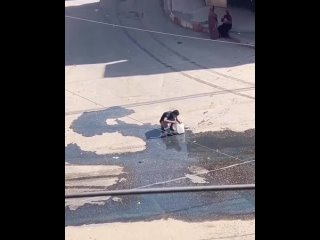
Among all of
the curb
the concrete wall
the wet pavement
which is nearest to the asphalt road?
the wet pavement

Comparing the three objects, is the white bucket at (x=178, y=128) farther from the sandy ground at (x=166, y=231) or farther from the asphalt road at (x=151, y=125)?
the sandy ground at (x=166, y=231)

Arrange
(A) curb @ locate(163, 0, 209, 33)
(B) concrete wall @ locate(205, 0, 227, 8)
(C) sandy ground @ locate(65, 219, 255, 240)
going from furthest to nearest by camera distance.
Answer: (B) concrete wall @ locate(205, 0, 227, 8) < (A) curb @ locate(163, 0, 209, 33) < (C) sandy ground @ locate(65, 219, 255, 240)

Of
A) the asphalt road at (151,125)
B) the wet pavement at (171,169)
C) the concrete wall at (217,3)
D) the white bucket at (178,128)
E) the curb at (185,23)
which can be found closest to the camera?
the wet pavement at (171,169)

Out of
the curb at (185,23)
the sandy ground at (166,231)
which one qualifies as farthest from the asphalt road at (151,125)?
the curb at (185,23)

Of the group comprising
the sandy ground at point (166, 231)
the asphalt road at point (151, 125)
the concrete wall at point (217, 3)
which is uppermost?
the concrete wall at point (217, 3)

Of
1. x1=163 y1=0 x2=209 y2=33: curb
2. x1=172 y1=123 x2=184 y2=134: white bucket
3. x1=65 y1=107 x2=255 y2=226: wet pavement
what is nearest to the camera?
x1=65 y1=107 x2=255 y2=226: wet pavement

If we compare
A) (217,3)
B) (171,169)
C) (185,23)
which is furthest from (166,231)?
(217,3)

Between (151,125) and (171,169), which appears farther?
(151,125)

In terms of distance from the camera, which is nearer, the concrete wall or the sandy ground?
the sandy ground

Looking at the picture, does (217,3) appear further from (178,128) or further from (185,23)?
(178,128)

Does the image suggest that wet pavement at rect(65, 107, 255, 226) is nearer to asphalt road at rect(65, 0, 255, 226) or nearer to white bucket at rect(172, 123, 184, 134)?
asphalt road at rect(65, 0, 255, 226)

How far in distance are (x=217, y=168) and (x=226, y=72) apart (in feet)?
23.1

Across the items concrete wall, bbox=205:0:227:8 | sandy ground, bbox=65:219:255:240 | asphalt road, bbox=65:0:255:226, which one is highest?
concrete wall, bbox=205:0:227:8
